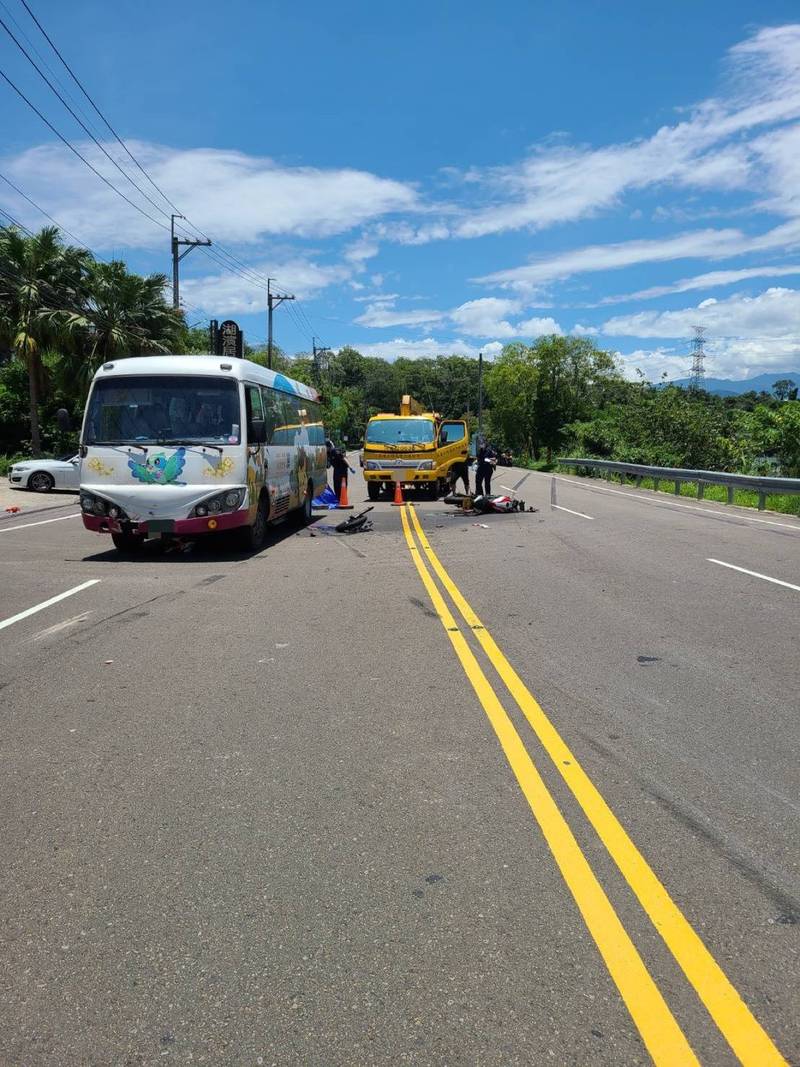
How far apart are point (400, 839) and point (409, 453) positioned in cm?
2073

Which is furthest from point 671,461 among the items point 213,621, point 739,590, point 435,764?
point 435,764

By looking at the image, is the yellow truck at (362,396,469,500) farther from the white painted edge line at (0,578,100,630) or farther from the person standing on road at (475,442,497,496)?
the white painted edge line at (0,578,100,630)

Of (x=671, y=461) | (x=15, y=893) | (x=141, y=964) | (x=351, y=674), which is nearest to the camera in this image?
(x=141, y=964)

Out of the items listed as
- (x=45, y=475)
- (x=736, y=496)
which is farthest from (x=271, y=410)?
(x=736, y=496)

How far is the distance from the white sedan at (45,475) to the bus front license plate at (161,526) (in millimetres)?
15035

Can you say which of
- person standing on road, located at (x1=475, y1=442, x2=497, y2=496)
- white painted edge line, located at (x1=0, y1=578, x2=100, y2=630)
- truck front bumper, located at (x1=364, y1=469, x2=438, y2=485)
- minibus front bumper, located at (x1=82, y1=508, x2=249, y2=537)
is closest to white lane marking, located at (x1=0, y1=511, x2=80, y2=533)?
minibus front bumper, located at (x1=82, y1=508, x2=249, y2=537)

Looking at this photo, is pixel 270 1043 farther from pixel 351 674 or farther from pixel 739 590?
pixel 739 590

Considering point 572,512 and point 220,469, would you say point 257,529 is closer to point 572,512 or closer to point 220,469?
point 220,469

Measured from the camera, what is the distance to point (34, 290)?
29.7 meters

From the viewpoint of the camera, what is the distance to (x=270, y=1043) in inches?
99.0

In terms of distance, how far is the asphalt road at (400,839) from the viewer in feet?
8.57

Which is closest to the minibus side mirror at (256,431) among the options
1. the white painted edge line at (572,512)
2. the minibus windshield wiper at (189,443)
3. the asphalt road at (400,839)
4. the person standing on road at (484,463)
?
the minibus windshield wiper at (189,443)

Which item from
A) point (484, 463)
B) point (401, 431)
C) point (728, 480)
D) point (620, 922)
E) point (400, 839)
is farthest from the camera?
point (401, 431)

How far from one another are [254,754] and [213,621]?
3.58 metres
